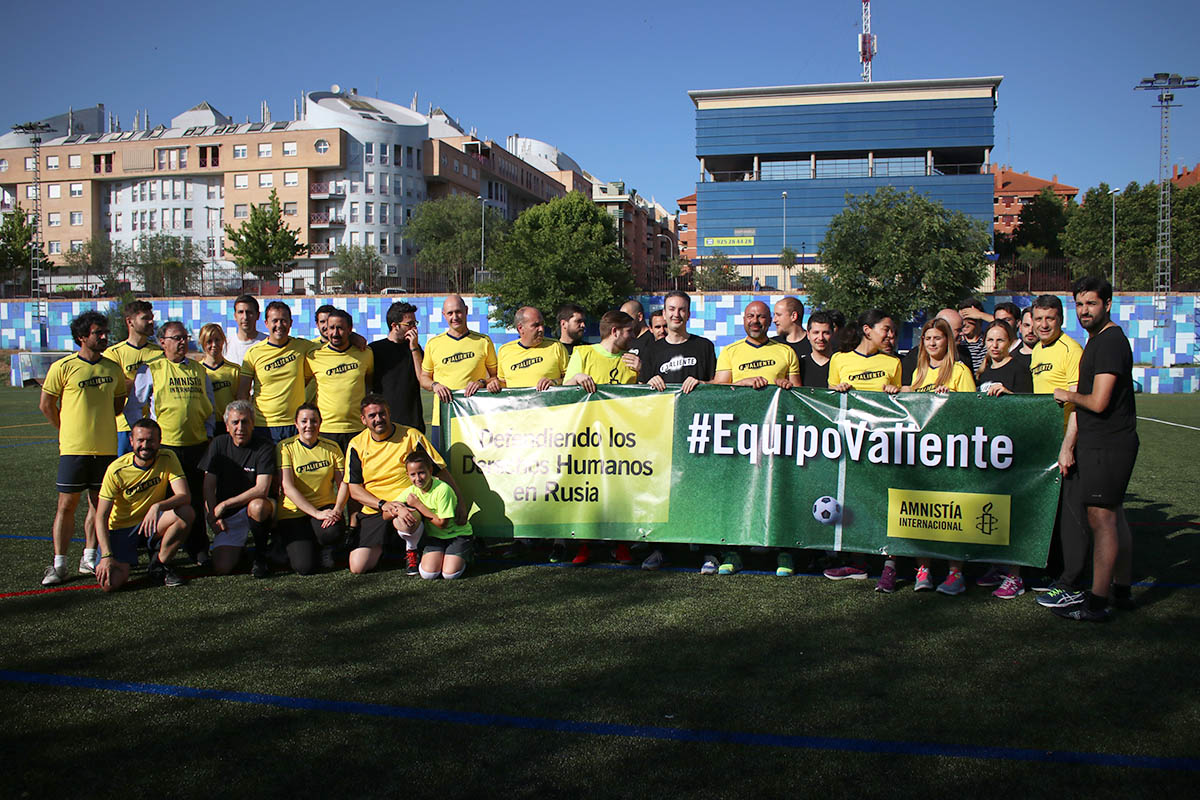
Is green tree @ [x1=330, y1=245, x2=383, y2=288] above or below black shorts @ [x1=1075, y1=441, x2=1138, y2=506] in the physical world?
above

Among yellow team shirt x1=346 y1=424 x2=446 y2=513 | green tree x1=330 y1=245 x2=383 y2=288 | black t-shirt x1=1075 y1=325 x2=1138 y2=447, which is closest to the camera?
black t-shirt x1=1075 y1=325 x2=1138 y2=447

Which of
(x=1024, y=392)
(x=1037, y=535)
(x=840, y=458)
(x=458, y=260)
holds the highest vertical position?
(x=458, y=260)

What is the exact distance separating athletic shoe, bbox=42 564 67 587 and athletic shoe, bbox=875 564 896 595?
18.4 feet

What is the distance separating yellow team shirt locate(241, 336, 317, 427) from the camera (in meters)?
6.67

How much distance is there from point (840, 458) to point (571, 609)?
86.3 inches

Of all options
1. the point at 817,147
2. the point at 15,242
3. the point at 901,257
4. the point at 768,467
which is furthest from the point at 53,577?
the point at 817,147

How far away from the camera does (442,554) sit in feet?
19.7

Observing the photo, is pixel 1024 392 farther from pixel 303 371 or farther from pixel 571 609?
pixel 303 371

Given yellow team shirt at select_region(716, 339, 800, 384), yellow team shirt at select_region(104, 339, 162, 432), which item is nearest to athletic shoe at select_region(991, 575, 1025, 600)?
yellow team shirt at select_region(716, 339, 800, 384)

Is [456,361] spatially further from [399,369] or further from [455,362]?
[399,369]

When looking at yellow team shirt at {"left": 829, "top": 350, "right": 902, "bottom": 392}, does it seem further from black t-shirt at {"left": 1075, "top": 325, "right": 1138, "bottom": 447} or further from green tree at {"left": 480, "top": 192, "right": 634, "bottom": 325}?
green tree at {"left": 480, "top": 192, "right": 634, "bottom": 325}

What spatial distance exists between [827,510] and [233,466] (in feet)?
14.3

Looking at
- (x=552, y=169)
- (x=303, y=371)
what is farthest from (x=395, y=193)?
(x=303, y=371)

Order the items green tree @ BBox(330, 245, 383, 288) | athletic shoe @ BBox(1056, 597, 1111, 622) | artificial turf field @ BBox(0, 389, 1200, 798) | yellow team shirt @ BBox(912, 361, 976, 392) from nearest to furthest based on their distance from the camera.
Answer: artificial turf field @ BBox(0, 389, 1200, 798)
athletic shoe @ BBox(1056, 597, 1111, 622)
yellow team shirt @ BBox(912, 361, 976, 392)
green tree @ BBox(330, 245, 383, 288)
